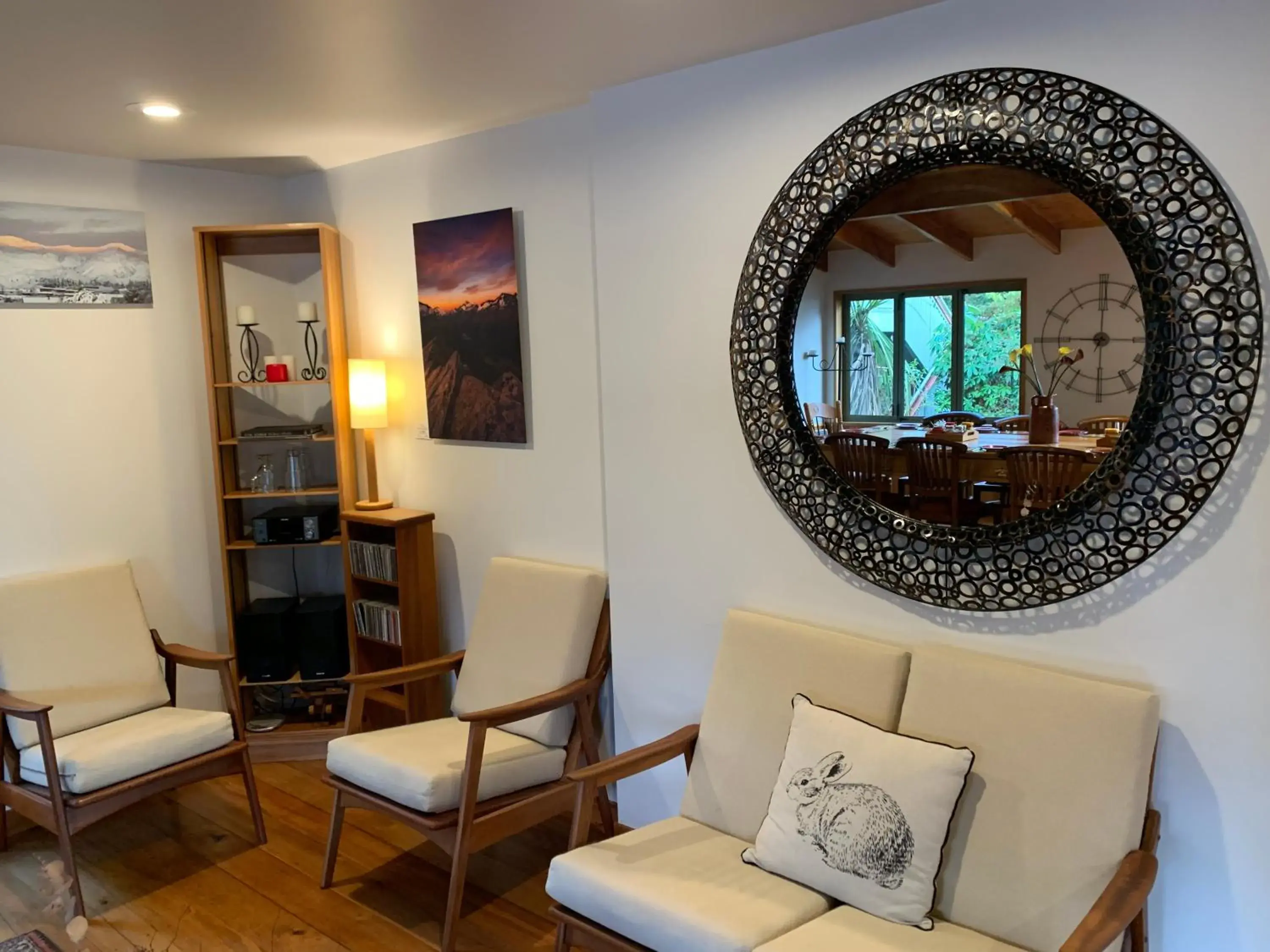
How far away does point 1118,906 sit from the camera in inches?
71.6

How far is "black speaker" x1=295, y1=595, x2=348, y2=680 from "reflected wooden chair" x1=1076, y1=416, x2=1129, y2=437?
2.83 m

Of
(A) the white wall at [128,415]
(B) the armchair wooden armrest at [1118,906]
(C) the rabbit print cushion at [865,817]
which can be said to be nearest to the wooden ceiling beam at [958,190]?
(C) the rabbit print cushion at [865,817]

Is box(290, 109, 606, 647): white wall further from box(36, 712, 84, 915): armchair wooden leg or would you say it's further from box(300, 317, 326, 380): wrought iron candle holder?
box(36, 712, 84, 915): armchair wooden leg

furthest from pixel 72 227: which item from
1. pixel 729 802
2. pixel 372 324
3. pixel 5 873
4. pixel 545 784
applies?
pixel 729 802

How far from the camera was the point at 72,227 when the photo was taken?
3.64 meters

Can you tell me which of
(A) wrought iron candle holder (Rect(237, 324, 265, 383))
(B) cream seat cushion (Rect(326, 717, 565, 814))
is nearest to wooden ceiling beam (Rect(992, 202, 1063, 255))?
(B) cream seat cushion (Rect(326, 717, 565, 814))

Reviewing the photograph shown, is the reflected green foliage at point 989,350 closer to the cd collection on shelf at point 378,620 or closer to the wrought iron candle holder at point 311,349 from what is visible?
the cd collection on shelf at point 378,620

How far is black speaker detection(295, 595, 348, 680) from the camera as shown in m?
3.89

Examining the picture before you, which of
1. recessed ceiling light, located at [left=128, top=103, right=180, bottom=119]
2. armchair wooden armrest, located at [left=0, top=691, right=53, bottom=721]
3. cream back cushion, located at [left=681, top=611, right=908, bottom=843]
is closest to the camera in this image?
cream back cushion, located at [left=681, top=611, right=908, bottom=843]

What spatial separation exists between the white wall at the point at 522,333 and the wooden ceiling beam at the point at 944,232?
3.96 feet

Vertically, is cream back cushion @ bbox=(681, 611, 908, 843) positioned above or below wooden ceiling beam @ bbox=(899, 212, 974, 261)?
below

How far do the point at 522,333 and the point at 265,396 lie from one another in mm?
1373

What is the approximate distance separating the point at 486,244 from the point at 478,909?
217 centimetres

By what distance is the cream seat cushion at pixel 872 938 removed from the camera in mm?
1954
